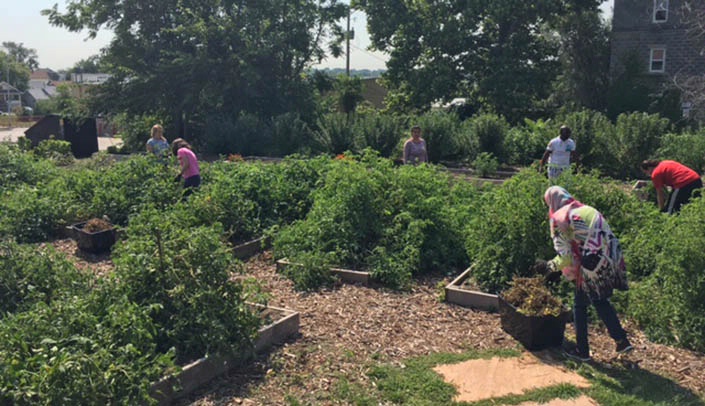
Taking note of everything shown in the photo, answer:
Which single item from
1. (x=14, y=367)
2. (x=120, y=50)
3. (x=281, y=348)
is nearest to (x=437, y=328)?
(x=281, y=348)

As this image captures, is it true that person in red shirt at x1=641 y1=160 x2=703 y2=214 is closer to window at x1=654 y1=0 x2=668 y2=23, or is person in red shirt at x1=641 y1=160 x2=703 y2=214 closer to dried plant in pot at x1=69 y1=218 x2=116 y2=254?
dried plant in pot at x1=69 y1=218 x2=116 y2=254

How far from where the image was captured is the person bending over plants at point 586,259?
4.88 meters

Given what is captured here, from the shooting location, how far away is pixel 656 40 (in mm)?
30031

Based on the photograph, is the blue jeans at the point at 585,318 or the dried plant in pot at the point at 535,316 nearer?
the blue jeans at the point at 585,318

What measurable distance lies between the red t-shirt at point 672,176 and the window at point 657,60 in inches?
958

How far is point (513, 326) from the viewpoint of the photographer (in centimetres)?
552

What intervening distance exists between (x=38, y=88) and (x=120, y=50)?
348ft

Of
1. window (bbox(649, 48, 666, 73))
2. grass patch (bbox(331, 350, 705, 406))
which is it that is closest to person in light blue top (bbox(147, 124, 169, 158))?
grass patch (bbox(331, 350, 705, 406))

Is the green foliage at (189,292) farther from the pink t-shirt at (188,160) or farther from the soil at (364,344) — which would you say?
the pink t-shirt at (188,160)

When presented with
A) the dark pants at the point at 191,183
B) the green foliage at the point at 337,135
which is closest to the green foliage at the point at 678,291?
the dark pants at the point at 191,183

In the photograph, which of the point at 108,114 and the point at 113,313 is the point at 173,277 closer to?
the point at 113,313

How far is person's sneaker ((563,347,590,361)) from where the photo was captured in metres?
5.15

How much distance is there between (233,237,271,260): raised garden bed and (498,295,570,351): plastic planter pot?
4095 mm

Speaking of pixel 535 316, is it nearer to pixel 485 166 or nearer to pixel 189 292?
pixel 189 292
